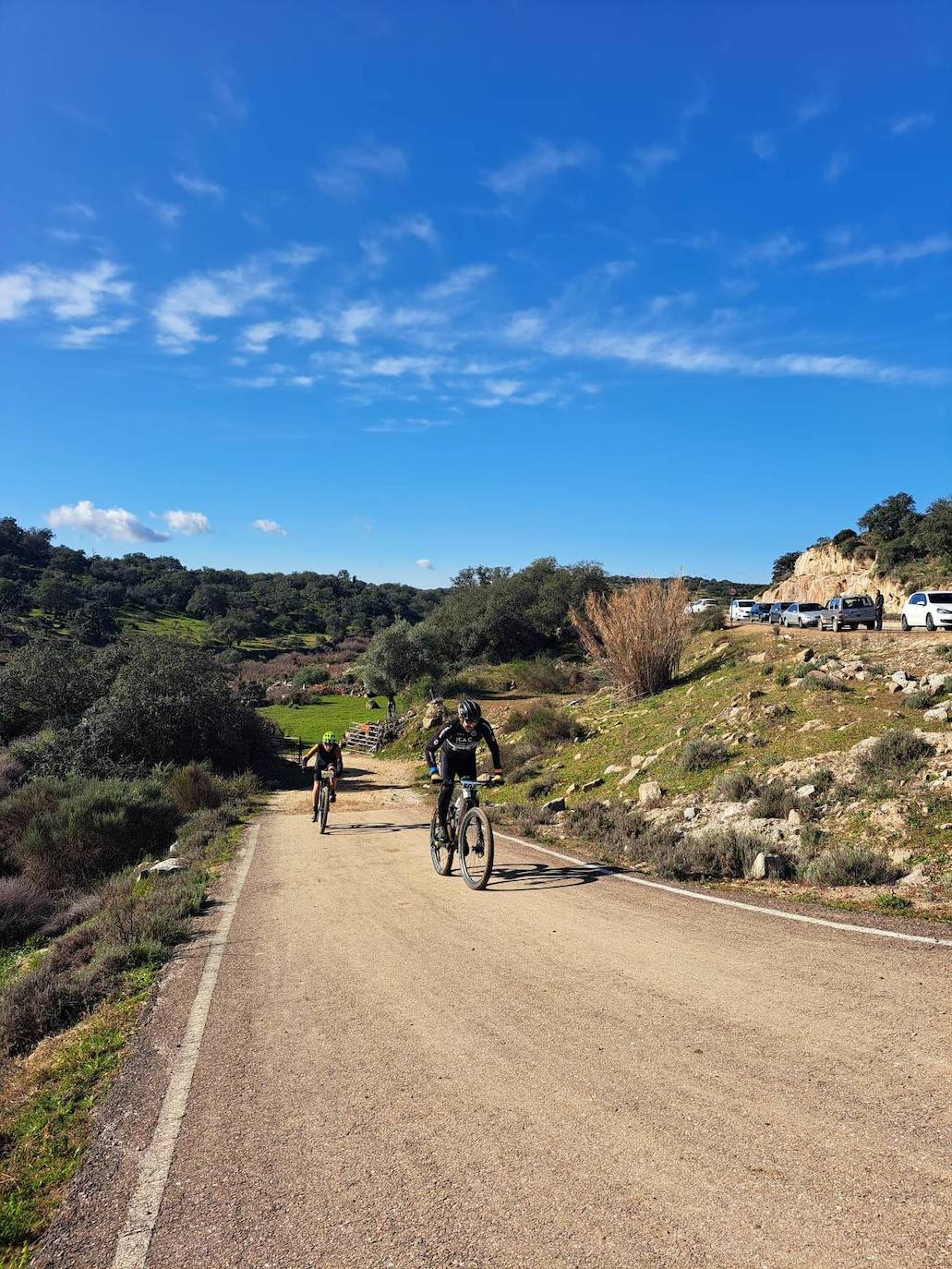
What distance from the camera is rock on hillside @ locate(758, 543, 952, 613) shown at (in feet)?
177

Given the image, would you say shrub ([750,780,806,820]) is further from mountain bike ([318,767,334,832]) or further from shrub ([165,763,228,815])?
shrub ([165,763,228,815])

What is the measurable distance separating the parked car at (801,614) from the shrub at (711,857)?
2835cm

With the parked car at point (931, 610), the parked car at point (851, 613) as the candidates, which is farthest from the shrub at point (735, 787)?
the parked car at point (851, 613)

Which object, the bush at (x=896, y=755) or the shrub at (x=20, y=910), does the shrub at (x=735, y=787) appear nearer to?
the bush at (x=896, y=755)

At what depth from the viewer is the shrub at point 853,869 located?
25.4 ft

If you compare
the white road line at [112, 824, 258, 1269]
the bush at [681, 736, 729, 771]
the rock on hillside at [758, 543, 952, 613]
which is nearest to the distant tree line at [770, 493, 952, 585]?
the rock on hillside at [758, 543, 952, 613]

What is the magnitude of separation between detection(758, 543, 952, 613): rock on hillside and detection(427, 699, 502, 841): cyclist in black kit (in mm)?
48547

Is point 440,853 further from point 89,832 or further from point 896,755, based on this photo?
point 89,832

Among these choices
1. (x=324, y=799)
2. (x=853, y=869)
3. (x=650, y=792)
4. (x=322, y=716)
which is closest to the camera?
(x=853, y=869)

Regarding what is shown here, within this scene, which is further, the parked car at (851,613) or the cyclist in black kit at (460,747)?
the parked car at (851,613)

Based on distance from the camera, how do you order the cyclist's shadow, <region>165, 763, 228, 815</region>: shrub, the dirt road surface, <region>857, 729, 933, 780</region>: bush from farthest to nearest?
<region>165, 763, 228, 815</region>: shrub, <region>857, 729, 933, 780</region>: bush, the cyclist's shadow, the dirt road surface

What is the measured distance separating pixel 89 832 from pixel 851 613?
94.8 ft

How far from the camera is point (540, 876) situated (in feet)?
29.1

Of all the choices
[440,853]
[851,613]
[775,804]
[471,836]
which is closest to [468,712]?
[471,836]
